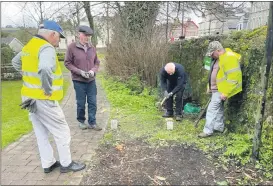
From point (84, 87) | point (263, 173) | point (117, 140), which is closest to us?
point (263, 173)

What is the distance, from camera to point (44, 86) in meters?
3.30

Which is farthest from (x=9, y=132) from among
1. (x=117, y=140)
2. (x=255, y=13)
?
(x=255, y=13)

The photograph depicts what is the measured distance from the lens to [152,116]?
260 inches

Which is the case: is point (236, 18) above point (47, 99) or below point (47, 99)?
above

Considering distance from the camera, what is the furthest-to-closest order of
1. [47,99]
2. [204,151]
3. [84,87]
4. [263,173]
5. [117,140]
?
[84,87] → [117,140] → [204,151] → [263,173] → [47,99]

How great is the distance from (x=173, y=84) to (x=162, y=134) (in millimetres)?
1746

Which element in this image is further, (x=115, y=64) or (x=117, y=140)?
(x=115, y=64)

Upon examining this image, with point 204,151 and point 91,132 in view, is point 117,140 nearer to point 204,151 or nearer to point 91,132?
point 91,132

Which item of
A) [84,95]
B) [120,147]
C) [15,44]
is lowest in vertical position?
[120,147]

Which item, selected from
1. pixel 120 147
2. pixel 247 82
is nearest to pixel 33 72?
pixel 120 147

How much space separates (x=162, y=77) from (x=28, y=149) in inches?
133

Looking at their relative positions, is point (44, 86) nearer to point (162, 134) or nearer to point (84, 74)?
point (84, 74)

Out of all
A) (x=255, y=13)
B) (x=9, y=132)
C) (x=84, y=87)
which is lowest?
(x=9, y=132)

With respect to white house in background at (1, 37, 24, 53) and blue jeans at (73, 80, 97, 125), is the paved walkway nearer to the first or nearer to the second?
blue jeans at (73, 80, 97, 125)
